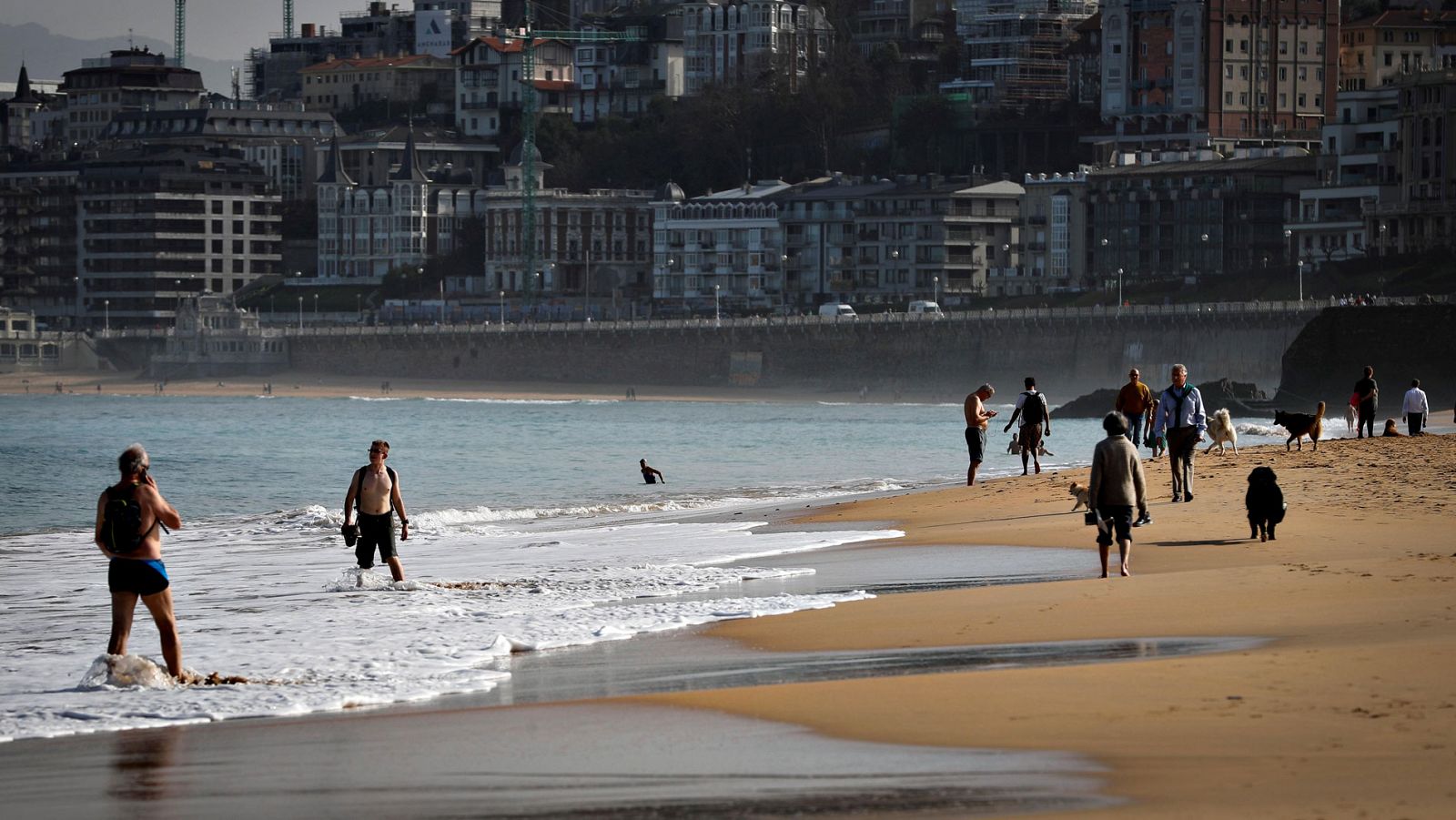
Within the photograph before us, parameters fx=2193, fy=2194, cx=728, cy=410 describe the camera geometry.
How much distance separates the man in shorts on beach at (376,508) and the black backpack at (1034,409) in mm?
10903

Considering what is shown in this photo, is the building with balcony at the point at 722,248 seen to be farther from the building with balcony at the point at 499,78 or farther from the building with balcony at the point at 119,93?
the building with balcony at the point at 119,93

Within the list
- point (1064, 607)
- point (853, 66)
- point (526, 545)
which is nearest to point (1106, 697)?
point (1064, 607)

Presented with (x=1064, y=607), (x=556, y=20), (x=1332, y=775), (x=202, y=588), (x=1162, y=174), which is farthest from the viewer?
(x=556, y=20)

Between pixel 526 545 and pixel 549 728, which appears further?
pixel 526 545

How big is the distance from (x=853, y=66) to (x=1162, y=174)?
128 feet

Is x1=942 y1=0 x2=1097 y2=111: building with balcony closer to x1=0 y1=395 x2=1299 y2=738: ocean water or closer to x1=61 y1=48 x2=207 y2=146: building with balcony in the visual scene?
x1=61 y1=48 x2=207 y2=146: building with balcony

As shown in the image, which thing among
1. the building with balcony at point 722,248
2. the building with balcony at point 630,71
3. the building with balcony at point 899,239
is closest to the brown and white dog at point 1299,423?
the building with balcony at point 899,239

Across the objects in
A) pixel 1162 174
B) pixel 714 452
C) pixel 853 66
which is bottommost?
pixel 714 452

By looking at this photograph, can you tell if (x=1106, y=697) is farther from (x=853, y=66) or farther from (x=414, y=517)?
(x=853, y=66)

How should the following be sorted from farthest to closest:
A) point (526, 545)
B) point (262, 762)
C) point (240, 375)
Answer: point (240, 375)
point (526, 545)
point (262, 762)

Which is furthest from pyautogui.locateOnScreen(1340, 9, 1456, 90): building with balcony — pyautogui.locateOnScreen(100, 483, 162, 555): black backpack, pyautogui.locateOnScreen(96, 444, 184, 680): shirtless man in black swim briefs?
pyautogui.locateOnScreen(100, 483, 162, 555): black backpack

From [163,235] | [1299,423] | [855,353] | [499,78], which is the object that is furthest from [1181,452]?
[499,78]

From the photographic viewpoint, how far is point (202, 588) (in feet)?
62.1

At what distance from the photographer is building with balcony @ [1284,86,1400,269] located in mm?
104312
